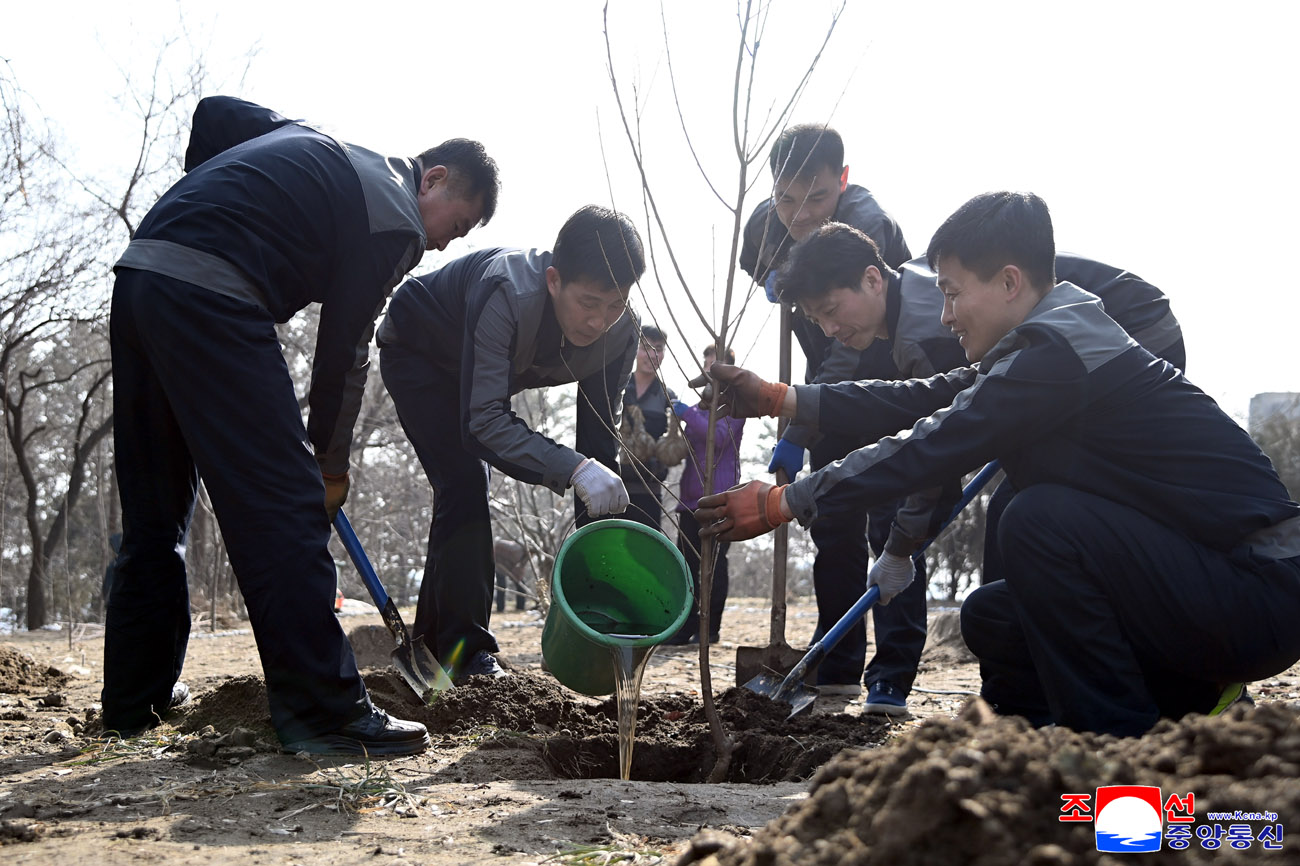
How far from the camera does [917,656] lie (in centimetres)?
356

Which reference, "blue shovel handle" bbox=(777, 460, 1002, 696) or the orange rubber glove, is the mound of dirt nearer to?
"blue shovel handle" bbox=(777, 460, 1002, 696)

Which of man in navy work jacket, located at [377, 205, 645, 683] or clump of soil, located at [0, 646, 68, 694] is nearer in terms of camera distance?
man in navy work jacket, located at [377, 205, 645, 683]

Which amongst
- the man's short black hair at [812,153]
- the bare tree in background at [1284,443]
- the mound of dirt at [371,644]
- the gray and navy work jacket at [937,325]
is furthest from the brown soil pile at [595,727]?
the bare tree in background at [1284,443]

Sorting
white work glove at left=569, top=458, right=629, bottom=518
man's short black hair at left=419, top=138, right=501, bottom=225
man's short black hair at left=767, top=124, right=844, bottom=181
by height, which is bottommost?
white work glove at left=569, top=458, right=629, bottom=518

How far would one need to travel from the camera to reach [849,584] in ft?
13.2

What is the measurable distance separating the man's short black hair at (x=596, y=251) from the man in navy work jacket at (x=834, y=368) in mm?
754

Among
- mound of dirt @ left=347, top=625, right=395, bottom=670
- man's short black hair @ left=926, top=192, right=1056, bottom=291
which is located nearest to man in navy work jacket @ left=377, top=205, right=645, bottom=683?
man's short black hair @ left=926, top=192, right=1056, bottom=291

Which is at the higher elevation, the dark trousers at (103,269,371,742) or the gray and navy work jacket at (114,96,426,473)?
the gray and navy work jacket at (114,96,426,473)

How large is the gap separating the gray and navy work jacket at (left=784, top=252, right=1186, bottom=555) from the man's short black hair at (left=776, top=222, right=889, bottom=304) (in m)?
0.19

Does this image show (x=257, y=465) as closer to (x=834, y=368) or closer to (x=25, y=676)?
(x=834, y=368)

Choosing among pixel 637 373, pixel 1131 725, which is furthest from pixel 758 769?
pixel 637 373

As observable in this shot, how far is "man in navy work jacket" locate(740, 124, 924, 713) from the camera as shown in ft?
12.5

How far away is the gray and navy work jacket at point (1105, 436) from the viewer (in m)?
2.08

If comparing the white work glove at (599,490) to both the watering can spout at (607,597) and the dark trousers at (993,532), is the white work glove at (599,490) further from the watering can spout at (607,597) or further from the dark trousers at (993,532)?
the dark trousers at (993,532)
